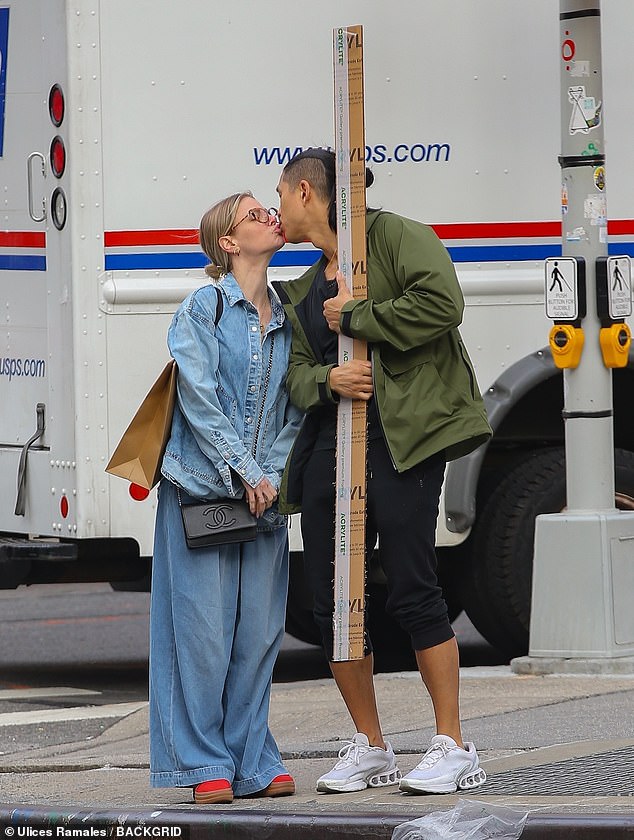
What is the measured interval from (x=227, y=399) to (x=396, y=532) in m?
0.60

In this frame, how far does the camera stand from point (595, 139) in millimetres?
6938

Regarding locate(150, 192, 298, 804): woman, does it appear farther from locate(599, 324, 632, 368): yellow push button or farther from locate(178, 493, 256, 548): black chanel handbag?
locate(599, 324, 632, 368): yellow push button

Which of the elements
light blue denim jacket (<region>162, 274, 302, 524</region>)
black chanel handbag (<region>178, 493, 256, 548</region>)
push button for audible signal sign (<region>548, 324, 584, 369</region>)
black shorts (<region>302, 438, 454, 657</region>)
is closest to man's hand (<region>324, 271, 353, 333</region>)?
light blue denim jacket (<region>162, 274, 302, 524</region>)

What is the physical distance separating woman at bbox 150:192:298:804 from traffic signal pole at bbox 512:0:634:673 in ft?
7.28

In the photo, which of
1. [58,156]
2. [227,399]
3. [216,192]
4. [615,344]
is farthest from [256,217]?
[615,344]

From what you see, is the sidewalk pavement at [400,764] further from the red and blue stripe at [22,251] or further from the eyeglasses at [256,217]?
the red and blue stripe at [22,251]

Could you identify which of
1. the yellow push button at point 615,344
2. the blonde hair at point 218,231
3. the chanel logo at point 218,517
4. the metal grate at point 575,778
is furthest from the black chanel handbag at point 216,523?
the yellow push button at point 615,344

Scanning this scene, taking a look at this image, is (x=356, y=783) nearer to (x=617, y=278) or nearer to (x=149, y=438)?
(x=149, y=438)

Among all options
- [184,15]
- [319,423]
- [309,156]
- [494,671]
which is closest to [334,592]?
[319,423]

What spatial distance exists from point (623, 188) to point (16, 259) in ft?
8.36

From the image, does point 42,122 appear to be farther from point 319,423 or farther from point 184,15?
point 319,423

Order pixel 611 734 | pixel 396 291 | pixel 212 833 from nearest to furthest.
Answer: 1. pixel 212 833
2. pixel 396 291
3. pixel 611 734

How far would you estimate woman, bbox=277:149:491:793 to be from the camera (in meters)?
4.70

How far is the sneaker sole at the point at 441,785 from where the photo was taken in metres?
4.66
